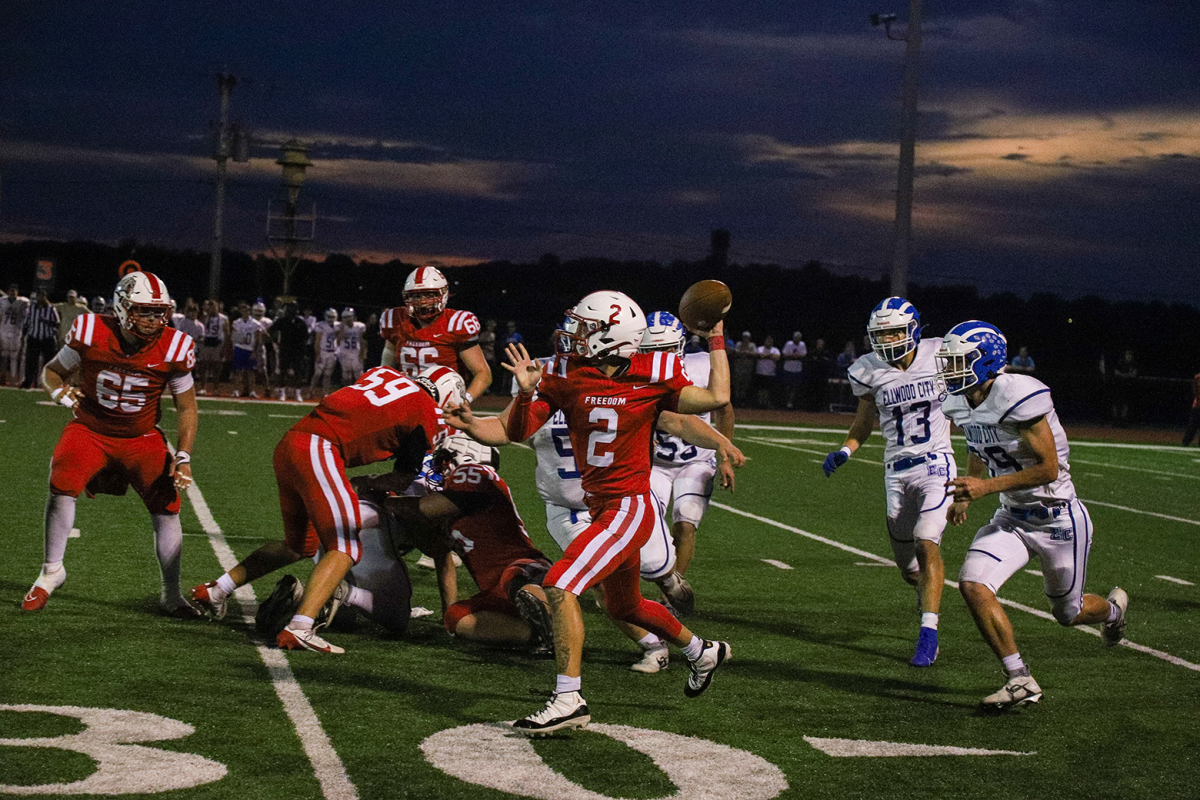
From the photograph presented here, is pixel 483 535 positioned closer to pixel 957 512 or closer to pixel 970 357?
pixel 957 512

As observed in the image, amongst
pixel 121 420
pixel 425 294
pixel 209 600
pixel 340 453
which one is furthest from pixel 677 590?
pixel 425 294

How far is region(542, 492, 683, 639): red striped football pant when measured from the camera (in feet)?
17.3

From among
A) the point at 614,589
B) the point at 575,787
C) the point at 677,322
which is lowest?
the point at 575,787

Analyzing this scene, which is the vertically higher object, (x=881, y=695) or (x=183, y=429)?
(x=183, y=429)

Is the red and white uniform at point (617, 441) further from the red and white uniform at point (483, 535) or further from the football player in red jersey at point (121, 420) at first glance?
the football player in red jersey at point (121, 420)

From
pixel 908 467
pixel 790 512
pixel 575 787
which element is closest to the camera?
pixel 575 787

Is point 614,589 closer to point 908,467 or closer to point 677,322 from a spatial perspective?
point 677,322

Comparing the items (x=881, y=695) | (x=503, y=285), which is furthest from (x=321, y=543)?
(x=503, y=285)

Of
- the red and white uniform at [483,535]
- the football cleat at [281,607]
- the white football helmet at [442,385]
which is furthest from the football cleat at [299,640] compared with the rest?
the white football helmet at [442,385]

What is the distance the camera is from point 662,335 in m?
6.83

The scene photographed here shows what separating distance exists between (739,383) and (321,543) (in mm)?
23079

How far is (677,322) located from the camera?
6.99 meters

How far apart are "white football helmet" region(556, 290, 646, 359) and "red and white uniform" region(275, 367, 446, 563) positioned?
93 cm

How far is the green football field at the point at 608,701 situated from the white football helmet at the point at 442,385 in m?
1.19
